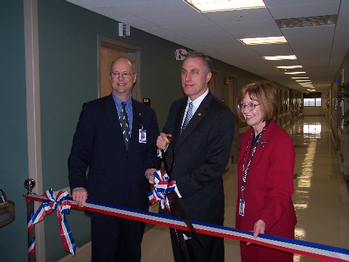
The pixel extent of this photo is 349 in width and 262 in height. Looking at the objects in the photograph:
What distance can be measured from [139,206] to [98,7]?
7.27 ft

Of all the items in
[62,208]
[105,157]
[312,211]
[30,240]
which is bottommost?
[312,211]

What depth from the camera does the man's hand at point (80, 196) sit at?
193 cm

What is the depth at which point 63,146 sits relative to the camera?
3094 mm

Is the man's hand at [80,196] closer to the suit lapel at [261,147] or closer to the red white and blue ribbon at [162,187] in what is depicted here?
the red white and blue ribbon at [162,187]

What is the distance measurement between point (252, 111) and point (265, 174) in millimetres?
359

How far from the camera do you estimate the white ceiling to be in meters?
3.31

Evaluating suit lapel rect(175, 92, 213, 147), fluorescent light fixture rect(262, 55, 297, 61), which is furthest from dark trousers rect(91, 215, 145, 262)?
fluorescent light fixture rect(262, 55, 297, 61)

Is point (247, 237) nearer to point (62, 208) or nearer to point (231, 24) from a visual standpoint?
point (62, 208)

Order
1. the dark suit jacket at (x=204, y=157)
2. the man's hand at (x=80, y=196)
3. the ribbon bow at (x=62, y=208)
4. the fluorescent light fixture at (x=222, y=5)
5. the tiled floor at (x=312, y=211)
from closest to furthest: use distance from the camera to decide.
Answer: the dark suit jacket at (x=204, y=157)
the man's hand at (x=80, y=196)
the ribbon bow at (x=62, y=208)
the fluorescent light fixture at (x=222, y=5)
the tiled floor at (x=312, y=211)

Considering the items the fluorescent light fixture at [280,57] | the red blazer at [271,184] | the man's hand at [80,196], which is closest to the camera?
the red blazer at [271,184]

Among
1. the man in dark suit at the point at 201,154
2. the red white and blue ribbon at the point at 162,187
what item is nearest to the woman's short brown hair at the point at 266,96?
the man in dark suit at the point at 201,154

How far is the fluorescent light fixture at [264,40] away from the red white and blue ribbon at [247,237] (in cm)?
430

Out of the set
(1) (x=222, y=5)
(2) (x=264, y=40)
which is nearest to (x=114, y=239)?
(1) (x=222, y=5)

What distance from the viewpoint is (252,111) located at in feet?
5.81
